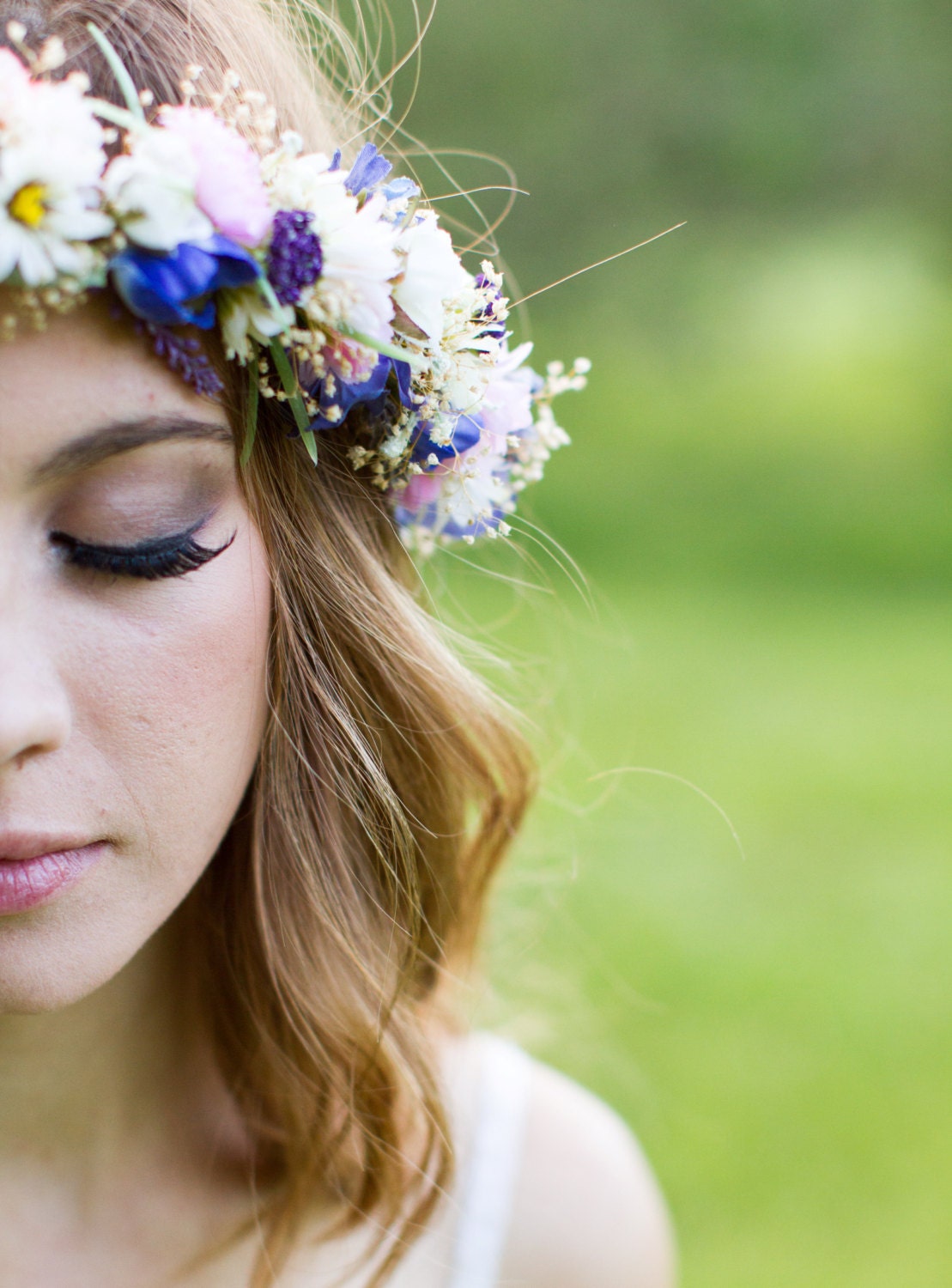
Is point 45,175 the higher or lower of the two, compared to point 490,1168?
higher

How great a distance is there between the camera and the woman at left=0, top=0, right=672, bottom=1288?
1238mm

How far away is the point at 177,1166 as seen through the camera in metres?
1.79

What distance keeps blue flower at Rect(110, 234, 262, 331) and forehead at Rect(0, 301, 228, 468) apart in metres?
0.03

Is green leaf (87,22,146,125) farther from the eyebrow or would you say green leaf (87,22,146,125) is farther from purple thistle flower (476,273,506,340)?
purple thistle flower (476,273,506,340)

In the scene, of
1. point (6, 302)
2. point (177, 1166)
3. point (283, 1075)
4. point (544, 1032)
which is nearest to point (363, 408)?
point (6, 302)

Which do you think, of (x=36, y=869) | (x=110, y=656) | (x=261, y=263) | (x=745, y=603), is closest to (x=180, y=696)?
(x=110, y=656)

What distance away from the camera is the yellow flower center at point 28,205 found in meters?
1.16

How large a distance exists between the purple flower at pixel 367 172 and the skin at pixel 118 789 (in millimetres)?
316

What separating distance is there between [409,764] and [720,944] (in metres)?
3.87

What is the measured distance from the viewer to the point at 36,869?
1290 millimetres

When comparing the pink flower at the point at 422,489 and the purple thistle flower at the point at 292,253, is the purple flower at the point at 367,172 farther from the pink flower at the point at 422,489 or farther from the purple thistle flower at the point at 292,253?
the pink flower at the point at 422,489

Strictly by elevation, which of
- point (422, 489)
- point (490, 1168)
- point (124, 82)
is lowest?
point (490, 1168)

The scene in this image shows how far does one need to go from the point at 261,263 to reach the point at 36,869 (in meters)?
0.66

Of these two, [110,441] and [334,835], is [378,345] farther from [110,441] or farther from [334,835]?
[334,835]
